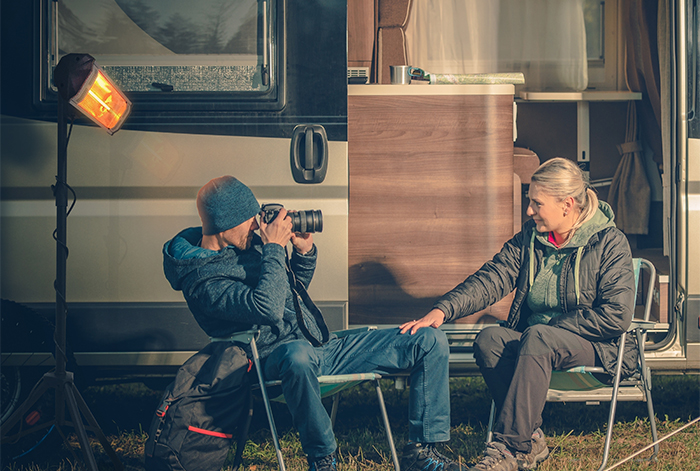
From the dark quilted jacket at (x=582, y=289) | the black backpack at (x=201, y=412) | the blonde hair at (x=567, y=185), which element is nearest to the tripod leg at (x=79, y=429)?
the black backpack at (x=201, y=412)

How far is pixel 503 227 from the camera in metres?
2.96

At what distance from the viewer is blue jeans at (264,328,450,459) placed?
7.04ft

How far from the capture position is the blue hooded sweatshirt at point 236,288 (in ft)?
7.28

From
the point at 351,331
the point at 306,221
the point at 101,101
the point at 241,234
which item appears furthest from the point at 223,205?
the point at 351,331

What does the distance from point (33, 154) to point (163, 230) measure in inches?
24.0

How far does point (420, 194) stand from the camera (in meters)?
2.93

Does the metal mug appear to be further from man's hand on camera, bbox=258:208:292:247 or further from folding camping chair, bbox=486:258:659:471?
folding camping chair, bbox=486:258:659:471

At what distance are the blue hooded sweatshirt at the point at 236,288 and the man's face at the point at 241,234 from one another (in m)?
0.03

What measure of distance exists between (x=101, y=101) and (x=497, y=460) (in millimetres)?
1881

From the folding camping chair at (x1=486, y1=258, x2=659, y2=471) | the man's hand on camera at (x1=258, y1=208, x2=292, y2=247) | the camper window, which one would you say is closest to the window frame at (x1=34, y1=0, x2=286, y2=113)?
the camper window

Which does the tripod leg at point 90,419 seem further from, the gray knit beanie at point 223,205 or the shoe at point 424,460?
the shoe at point 424,460

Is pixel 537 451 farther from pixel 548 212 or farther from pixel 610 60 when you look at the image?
pixel 610 60

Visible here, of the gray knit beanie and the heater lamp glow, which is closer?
the heater lamp glow

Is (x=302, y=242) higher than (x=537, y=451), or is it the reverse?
(x=302, y=242)
